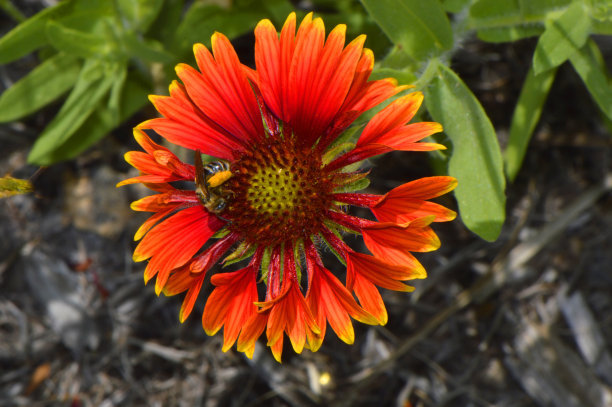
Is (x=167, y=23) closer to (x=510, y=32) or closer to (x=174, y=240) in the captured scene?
(x=174, y=240)

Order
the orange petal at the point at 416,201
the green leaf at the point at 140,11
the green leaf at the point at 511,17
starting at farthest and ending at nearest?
the green leaf at the point at 140,11, the green leaf at the point at 511,17, the orange petal at the point at 416,201

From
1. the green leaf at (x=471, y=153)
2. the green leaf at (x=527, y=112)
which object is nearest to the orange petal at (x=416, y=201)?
the green leaf at (x=471, y=153)

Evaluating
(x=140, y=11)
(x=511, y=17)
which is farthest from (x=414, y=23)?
(x=140, y=11)

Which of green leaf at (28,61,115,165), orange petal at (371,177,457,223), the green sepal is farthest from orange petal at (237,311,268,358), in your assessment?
green leaf at (28,61,115,165)

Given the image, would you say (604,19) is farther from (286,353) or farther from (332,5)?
(286,353)

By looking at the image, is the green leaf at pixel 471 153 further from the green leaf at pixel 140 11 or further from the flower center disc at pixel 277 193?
the green leaf at pixel 140 11

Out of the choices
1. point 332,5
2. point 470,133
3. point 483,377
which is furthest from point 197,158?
point 483,377

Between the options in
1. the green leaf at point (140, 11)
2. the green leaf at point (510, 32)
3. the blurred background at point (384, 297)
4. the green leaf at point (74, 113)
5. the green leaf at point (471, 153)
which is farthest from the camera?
the blurred background at point (384, 297)
